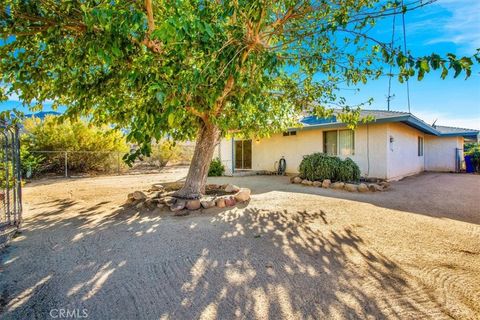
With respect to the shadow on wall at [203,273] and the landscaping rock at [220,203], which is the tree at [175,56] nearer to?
the landscaping rock at [220,203]

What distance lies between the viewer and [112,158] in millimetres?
15344

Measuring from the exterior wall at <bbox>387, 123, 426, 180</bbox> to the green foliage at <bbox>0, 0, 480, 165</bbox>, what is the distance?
639 cm

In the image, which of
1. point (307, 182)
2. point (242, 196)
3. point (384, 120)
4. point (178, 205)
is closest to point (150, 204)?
point (178, 205)

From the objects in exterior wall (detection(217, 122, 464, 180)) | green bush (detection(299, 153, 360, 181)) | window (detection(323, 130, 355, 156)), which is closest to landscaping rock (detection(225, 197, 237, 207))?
exterior wall (detection(217, 122, 464, 180))

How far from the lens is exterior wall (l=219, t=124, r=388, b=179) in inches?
413

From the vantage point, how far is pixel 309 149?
12484 mm

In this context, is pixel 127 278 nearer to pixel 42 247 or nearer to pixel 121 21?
pixel 42 247

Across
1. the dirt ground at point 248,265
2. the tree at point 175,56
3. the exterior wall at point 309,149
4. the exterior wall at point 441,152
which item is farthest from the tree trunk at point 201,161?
the exterior wall at point 441,152

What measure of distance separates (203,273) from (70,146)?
1410 cm

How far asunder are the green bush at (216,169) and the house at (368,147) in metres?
0.52

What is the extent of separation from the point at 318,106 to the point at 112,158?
1295 centimetres

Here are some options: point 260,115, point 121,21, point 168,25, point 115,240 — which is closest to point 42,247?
point 115,240

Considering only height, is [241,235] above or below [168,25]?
below

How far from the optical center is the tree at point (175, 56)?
2.97 metres
